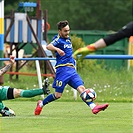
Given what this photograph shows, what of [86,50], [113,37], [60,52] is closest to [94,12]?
[60,52]

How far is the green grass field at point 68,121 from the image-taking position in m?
10.9

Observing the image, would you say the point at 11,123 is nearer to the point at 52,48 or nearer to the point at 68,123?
the point at 68,123

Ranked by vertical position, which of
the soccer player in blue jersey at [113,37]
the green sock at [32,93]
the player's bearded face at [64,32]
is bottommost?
the green sock at [32,93]

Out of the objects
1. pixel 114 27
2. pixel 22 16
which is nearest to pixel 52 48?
pixel 22 16

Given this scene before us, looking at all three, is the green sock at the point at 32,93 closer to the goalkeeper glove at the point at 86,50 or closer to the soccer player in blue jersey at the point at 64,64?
the soccer player in blue jersey at the point at 64,64

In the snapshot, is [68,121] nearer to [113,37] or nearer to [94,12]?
[113,37]

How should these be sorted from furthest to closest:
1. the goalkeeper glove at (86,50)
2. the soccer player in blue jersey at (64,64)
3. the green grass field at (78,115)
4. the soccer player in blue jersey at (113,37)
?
the soccer player in blue jersey at (64,64) < the green grass field at (78,115) < the goalkeeper glove at (86,50) < the soccer player in blue jersey at (113,37)

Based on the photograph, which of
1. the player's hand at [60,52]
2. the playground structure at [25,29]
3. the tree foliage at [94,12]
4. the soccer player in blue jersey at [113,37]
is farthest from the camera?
the tree foliage at [94,12]

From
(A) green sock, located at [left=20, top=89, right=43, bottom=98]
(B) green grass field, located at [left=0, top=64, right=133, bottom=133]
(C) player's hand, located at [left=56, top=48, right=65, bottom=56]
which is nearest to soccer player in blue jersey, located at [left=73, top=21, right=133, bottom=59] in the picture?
(B) green grass field, located at [left=0, top=64, right=133, bottom=133]

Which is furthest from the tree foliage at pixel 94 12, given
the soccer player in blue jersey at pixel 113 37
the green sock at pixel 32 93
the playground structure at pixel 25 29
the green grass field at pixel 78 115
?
the soccer player in blue jersey at pixel 113 37

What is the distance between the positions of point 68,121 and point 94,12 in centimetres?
5459

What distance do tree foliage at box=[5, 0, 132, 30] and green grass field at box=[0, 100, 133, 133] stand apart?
48.2m

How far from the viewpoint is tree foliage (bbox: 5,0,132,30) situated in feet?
210

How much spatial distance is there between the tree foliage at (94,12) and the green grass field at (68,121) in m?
48.2
